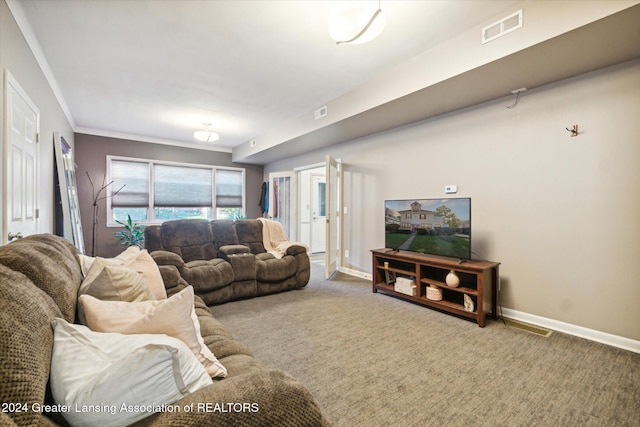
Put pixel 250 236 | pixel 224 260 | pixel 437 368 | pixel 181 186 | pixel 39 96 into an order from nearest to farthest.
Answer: pixel 437 368, pixel 39 96, pixel 224 260, pixel 250 236, pixel 181 186

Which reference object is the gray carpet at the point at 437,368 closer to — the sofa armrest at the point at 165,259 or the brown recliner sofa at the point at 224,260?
the brown recliner sofa at the point at 224,260

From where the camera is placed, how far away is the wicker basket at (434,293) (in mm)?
3184

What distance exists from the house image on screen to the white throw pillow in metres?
3.00

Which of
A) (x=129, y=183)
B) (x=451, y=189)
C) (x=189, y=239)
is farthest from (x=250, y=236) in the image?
(x=129, y=183)

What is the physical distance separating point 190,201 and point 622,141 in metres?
6.95

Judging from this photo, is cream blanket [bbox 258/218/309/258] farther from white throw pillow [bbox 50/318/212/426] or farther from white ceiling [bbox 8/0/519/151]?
white throw pillow [bbox 50/318/212/426]

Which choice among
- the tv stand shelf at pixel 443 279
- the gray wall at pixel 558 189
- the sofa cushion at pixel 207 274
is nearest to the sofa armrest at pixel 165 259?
the sofa cushion at pixel 207 274

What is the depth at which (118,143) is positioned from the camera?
18.6 ft

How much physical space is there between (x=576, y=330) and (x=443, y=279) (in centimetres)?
122

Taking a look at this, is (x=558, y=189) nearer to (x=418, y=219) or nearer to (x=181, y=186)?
(x=418, y=219)

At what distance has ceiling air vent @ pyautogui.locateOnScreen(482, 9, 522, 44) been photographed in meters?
2.14

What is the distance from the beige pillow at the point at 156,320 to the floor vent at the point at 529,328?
2830 millimetres

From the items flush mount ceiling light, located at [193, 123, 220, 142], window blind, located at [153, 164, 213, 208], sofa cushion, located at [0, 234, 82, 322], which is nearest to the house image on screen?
sofa cushion, located at [0, 234, 82, 322]

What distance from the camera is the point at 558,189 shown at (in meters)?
2.68
